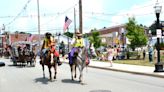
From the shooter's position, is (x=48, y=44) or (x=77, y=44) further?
(x=48, y=44)

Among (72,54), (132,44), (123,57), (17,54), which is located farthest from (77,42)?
(132,44)

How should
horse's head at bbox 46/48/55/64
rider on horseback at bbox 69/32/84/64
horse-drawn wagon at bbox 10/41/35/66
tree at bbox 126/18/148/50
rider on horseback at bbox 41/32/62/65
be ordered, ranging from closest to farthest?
1. rider on horseback at bbox 69/32/84/64
2. horse's head at bbox 46/48/55/64
3. rider on horseback at bbox 41/32/62/65
4. horse-drawn wagon at bbox 10/41/35/66
5. tree at bbox 126/18/148/50

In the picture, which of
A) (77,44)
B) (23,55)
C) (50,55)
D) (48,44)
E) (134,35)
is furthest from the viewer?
(134,35)

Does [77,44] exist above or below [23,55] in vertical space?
above

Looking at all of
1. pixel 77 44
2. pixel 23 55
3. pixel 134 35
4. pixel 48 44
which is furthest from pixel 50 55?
pixel 134 35

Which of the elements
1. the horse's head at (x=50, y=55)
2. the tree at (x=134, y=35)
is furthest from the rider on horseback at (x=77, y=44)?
the tree at (x=134, y=35)

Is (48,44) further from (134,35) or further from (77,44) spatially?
(134,35)

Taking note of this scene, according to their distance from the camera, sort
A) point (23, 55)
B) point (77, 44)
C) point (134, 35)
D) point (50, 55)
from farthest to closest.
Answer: point (134, 35) → point (23, 55) → point (50, 55) → point (77, 44)

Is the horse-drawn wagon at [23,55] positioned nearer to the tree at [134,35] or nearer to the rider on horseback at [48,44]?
the rider on horseback at [48,44]

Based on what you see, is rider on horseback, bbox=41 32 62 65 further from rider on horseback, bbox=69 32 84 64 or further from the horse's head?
rider on horseback, bbox=69 32 84 64

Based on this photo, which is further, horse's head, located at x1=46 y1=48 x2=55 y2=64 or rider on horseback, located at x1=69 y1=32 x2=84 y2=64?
horse's head, located at x1=46 y1=48 x2=55 y2=64

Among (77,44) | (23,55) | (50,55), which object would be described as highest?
(77,44)

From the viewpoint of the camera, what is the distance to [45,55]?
19.1 metres

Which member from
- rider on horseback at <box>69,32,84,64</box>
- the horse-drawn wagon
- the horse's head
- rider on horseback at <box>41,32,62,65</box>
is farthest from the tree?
rider on horseback at <box>69,32,84,64</box>
